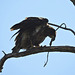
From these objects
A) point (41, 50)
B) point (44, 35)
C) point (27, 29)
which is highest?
point (27, 29)

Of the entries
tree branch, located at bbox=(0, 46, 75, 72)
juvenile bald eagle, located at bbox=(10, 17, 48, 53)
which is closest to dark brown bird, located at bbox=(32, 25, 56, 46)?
juvenile bald eagle, located at bbox=(10, 17, 48, 53)

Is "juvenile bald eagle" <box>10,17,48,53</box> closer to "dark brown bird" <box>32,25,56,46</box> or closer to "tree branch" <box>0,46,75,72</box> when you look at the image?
"dark brown bird" <box>32,25,56,46</box>

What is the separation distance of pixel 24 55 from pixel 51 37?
1913 mm

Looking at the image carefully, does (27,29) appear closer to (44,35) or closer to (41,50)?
(44,35)

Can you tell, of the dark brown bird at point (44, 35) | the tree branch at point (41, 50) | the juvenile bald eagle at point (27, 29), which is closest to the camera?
the tree branch at point (41, 50)

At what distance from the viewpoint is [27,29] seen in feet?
20.9

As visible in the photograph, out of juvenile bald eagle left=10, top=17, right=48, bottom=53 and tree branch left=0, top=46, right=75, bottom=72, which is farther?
juvenile bald eagle left=10, top=17, right=48, bottom=53

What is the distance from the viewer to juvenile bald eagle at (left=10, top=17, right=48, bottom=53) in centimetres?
617

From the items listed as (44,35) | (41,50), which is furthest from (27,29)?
(41,50)

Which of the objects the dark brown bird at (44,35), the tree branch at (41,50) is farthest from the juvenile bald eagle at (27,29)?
the tree branch at (41,50)

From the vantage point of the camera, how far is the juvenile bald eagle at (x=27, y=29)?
6.17m

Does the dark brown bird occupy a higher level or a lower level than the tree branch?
lower

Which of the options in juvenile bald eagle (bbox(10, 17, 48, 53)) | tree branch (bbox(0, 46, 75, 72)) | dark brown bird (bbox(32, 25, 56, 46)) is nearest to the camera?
tree branch (bbox(0, 46, 75, 72))

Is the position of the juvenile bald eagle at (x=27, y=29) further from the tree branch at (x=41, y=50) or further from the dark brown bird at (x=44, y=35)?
the tree branch at (x=41, y=50)
